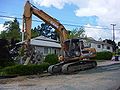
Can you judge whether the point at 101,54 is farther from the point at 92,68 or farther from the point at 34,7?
the point at 34,7

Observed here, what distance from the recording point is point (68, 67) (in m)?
27.9

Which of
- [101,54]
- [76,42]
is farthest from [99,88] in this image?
[101,54]

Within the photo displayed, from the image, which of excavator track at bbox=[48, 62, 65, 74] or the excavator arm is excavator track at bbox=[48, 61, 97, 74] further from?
the excavator arm

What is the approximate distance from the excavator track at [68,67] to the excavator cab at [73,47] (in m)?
0.85

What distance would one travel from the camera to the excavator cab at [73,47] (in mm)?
29438

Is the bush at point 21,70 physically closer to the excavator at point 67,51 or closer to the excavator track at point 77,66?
the excavator at point 67,51

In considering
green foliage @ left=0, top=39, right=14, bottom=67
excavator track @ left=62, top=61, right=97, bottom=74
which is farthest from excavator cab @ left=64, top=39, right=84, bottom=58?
green foliage @ left=0, top=39, right=14, bottom=67

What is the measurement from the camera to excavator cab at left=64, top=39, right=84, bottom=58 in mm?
29438

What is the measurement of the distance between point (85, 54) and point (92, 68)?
206cm

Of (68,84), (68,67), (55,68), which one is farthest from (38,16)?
(68,84)

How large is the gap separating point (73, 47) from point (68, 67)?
2466 mm

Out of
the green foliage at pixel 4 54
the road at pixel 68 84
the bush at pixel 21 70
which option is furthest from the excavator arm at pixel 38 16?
the road at pixel 68 84

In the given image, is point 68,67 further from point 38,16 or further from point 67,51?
point 38,16

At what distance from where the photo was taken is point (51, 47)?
59688mm
